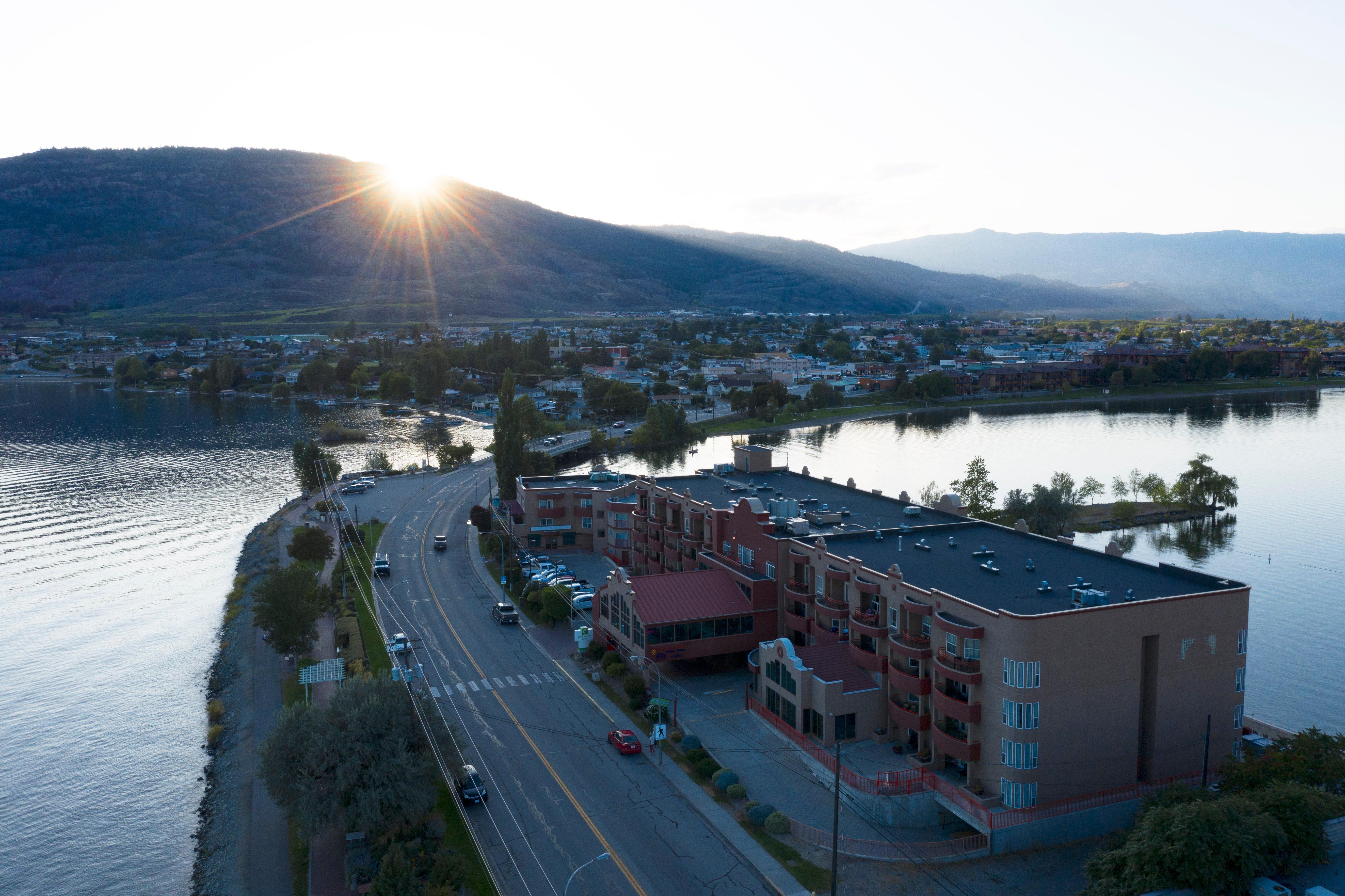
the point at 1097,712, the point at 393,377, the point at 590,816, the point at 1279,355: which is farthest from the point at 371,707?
the point at 1279,355

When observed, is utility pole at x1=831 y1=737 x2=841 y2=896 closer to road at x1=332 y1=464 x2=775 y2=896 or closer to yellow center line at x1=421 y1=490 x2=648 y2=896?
road at x1=332 y1=464 x2=775 y2=896

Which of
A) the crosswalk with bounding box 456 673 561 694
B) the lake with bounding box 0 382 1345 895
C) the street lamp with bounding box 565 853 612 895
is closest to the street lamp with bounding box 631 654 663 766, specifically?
the crosswalk with bounding box 456 673 561 694

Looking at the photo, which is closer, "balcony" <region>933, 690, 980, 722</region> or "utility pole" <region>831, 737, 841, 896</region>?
"utility pole" <region>831, 737, 841, 896</region>

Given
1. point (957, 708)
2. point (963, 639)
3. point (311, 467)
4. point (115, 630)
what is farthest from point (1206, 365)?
point (115, 630)

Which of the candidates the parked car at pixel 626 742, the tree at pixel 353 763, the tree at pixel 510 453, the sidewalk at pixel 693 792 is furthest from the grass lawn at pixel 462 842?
the tree at pixel 510 453

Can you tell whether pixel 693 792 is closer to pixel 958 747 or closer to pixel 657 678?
pixel 657 678

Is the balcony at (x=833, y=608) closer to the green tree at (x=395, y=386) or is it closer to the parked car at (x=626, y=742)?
the parked car at (x=626, y=742)

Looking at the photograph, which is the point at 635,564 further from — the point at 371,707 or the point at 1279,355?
the point at 1279,355
